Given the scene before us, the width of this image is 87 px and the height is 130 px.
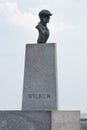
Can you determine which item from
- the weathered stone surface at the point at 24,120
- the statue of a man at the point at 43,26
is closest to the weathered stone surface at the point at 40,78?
the statue of a man at the point at 43,26

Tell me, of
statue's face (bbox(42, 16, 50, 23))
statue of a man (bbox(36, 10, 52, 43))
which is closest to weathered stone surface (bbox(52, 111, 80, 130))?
statue of a man (bbox(36, 10, 52, 43))

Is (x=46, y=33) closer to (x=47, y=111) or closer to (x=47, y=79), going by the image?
(x=47, y=79)

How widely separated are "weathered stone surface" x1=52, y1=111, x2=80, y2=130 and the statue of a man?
7.47 feet

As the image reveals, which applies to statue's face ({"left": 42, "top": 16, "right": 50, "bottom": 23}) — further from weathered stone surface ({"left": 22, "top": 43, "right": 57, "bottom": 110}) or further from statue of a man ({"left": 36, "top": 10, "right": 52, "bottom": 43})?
weathered stone surface ({"left": 22, "top": 43, "right": 57, "bottom": 110})

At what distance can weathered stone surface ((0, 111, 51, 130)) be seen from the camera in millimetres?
9836

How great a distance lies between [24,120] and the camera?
1001 cm

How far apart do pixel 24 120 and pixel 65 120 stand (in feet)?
3.23

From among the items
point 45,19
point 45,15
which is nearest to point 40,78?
point 45,19

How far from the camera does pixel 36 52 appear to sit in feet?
36.4

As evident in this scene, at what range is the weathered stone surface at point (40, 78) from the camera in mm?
10711


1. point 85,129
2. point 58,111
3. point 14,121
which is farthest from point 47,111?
point 85,129

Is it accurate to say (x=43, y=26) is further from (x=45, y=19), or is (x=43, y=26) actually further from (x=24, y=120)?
(x=24, y=120)

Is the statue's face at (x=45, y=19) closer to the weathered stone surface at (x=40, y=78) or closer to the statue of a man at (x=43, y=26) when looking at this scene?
the statue of a man at (x=43, y=26)

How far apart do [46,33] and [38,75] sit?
1.29 meters
